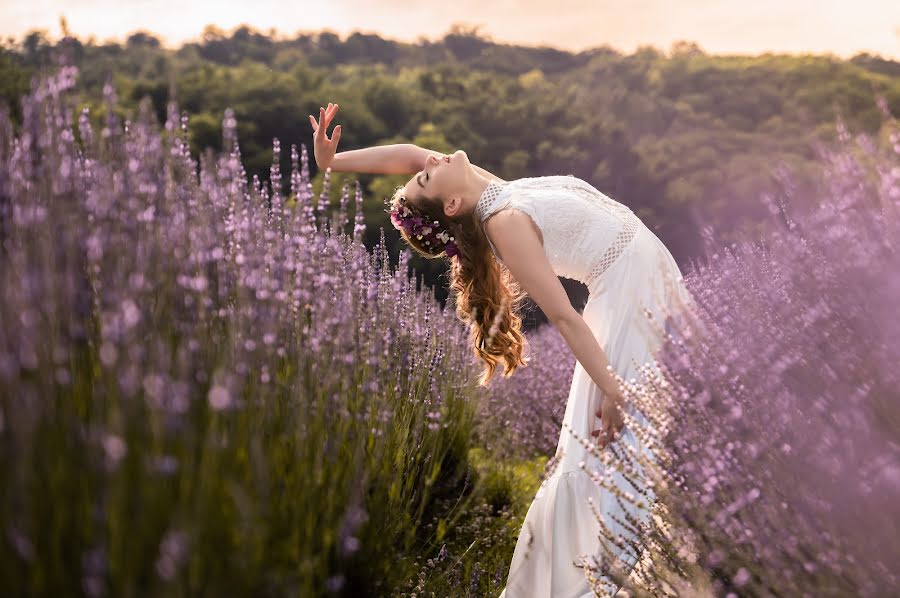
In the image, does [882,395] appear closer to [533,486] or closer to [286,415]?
[286,415]

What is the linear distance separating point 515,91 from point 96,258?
94.3ft

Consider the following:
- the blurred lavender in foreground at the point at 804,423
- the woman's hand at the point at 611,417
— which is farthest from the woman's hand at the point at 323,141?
the blurred lavender in foreground at the point at 804,423

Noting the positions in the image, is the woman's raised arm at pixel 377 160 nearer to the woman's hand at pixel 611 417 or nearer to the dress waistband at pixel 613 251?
the dress waistband at pixel 613 251

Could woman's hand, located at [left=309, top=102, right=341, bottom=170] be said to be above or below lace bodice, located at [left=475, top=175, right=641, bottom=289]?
above

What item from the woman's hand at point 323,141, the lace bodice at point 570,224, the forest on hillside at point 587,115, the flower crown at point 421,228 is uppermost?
the woman's hand at point 323,141

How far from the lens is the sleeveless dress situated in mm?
2590

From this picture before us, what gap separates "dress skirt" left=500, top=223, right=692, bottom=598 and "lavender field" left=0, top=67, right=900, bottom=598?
16.5 inches

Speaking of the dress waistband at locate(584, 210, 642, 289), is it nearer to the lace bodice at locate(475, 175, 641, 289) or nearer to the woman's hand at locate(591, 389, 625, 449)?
the lace bodice at locate(475, 175, 641, 289)

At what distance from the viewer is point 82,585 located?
1056mm

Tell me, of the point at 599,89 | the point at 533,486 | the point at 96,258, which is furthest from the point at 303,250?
the point at 599,89

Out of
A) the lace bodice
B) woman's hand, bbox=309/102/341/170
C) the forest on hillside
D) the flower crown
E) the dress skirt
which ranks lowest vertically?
the forest on hillside

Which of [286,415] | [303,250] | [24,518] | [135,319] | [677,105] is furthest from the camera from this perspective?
[677,105]

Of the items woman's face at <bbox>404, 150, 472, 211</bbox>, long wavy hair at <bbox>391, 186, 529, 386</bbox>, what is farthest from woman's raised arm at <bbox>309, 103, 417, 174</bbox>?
woman's face at <bbox>404, 150, 472, 211</bbox>

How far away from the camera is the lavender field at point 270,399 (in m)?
1.06
